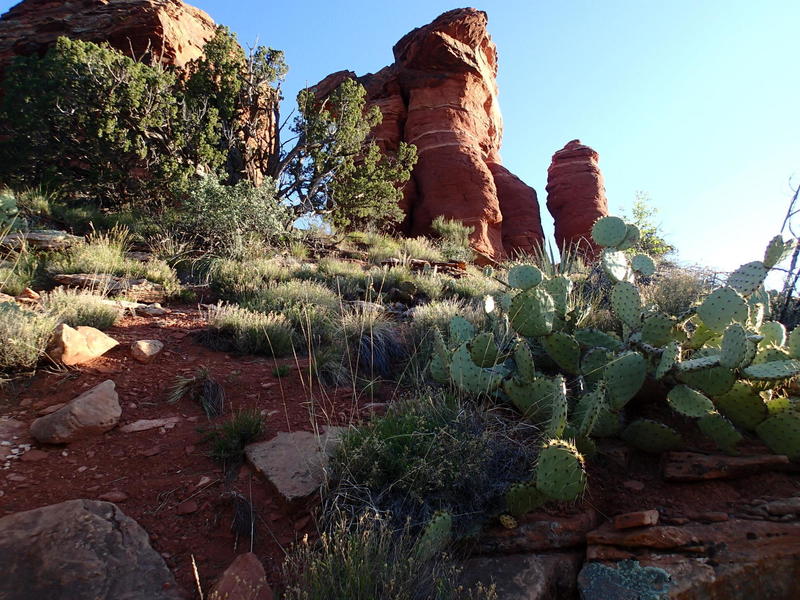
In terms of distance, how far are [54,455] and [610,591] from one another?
335cm

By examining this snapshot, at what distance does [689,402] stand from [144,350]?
4483mm

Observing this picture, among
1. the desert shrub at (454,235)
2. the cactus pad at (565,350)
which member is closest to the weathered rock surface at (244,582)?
the cactus pad at (565,350)

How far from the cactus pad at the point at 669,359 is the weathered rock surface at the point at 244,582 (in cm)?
258

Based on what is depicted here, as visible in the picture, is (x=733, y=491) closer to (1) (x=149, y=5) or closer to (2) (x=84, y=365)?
(2) (x=84, y=365)

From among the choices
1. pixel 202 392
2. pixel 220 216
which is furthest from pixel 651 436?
pixel 220 216

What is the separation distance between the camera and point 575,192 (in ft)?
84.4

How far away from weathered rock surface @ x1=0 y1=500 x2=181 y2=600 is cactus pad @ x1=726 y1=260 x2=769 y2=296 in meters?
3.96

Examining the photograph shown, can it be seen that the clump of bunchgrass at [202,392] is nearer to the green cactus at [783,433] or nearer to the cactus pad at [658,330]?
the cactus pad at [658,330]

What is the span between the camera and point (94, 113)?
10.5 meters

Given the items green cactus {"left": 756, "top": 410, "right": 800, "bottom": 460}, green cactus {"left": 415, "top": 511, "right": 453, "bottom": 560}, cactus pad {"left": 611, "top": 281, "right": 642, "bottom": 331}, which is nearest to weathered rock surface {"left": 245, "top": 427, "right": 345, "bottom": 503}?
green cactus {"left": 415, "top": 511, "right": 453, "bottom": 560}

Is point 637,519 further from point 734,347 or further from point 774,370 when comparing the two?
point 774,370

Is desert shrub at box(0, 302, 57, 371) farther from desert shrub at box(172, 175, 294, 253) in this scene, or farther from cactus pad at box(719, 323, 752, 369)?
desert shrub at box(172, 175, 294, 253)

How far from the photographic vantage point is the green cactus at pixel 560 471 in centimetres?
231

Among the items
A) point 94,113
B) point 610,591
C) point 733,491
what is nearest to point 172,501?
point 610,591
